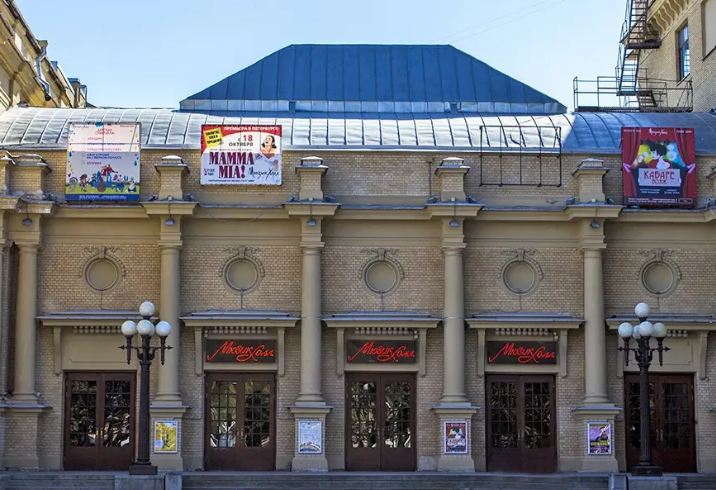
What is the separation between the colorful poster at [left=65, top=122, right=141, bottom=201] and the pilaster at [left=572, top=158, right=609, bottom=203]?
1165cm

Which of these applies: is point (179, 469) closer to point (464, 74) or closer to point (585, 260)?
point (585, 260)

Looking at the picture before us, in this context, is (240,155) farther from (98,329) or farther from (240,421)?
(240,421)

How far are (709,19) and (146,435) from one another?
76.9 feet

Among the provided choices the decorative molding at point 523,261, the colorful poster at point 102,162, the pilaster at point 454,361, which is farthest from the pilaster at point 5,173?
the decorative molding at point 523,261

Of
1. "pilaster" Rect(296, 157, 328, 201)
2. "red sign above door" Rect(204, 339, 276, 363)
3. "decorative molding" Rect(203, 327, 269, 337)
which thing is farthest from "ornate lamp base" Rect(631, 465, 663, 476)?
"pilaster" Rect(296, 157, 328, 201)

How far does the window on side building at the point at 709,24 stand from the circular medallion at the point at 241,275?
16981 millimetres

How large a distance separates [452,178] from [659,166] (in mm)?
5612

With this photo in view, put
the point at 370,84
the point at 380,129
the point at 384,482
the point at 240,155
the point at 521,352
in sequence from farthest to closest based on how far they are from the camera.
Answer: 1. the point at 370,84
2. the point at 380,129
3. the point at 240,155
4. the point at 521,352
5. the point at 384,482

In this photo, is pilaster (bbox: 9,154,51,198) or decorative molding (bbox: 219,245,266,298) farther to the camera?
decorative molding (bbox: 219,245,266,298)

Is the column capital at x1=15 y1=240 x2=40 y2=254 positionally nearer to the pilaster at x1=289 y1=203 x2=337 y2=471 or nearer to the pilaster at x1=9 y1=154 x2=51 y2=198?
the pilaster at x1=9 y1=154 x2=51 y2=198

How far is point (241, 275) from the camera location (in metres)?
31.1

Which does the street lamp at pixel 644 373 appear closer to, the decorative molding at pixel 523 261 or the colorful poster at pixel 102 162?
the decorative molding at pixel 523 261

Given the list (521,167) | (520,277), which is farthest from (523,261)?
(521,167)

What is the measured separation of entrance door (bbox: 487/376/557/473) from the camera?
30594mm
